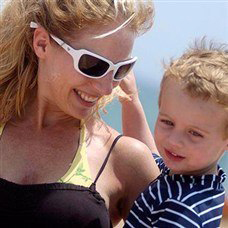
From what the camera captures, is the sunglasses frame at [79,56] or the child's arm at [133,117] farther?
the child's arm at [133,117]

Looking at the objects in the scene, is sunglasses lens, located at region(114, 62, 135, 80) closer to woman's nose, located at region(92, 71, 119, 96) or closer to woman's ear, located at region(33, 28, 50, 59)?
woman's nose, located at region(92, 71, 119, 96)

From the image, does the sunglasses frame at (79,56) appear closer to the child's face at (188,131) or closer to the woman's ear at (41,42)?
the woman's ear at (41,42)

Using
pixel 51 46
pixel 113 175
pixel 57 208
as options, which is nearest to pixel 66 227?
pixel 57 208

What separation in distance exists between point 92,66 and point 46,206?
556 millimetres

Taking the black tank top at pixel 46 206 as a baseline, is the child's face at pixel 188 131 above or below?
above

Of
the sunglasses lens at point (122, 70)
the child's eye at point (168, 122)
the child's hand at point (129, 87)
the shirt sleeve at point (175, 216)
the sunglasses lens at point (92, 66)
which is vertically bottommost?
the shirt sleeve at point (175, 216)

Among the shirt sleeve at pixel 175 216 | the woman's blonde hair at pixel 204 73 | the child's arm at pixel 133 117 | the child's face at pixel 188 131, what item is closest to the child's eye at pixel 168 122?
the child's face at pixel 188 131

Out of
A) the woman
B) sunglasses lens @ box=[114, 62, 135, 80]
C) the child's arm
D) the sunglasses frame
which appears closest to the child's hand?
the child's arm

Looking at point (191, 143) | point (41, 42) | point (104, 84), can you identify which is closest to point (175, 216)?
point (191, 143)

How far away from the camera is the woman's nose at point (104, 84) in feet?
8.71

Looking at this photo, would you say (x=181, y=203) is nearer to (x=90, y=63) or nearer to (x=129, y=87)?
(x=90, y=63)

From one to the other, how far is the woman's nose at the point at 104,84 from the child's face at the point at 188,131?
0.28 m

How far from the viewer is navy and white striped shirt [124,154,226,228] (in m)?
2.35

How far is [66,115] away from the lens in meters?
2.90
